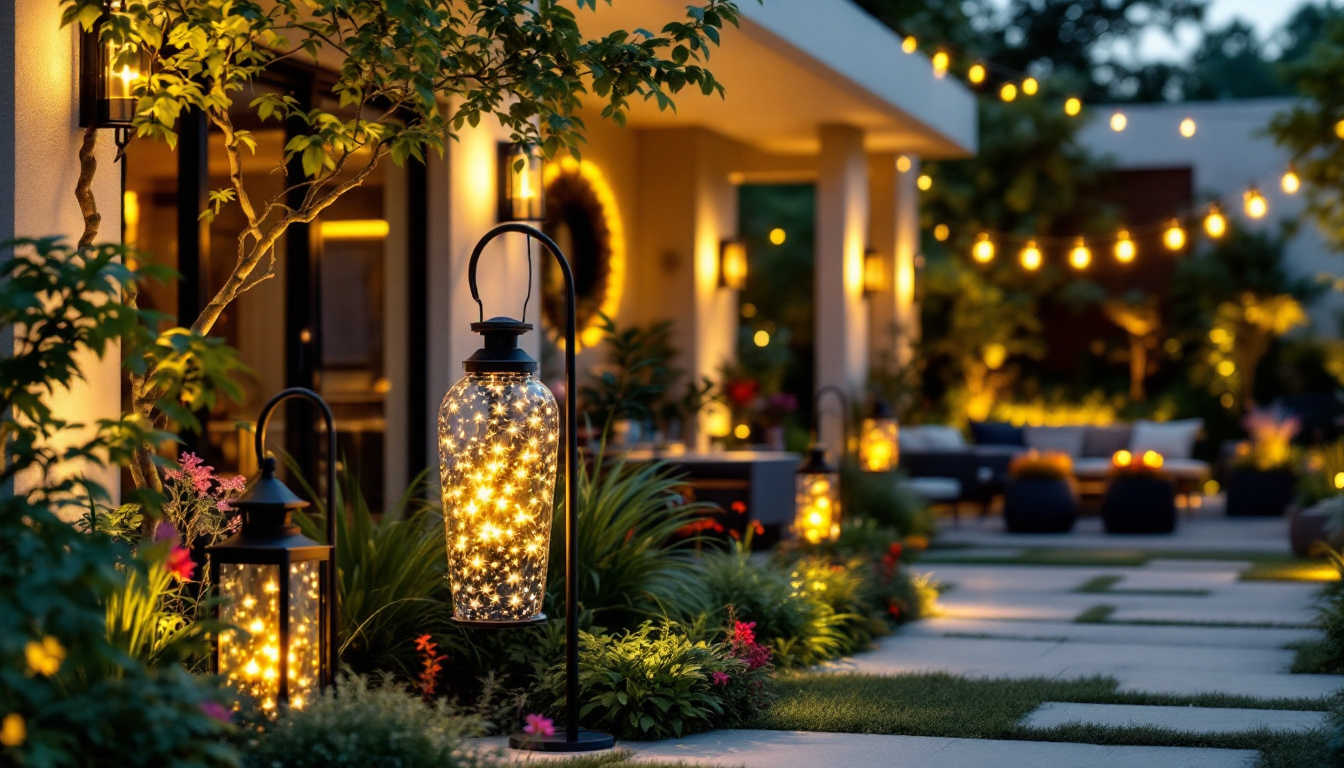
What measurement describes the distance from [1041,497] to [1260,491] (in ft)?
8.94

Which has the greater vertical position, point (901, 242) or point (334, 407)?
point (901, 242)

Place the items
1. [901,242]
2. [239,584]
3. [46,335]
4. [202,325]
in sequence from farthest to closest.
A: [901,242]
[202,325]
[239,584]
[46,335]

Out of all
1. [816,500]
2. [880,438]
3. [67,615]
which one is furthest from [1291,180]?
Answer: [67,615]

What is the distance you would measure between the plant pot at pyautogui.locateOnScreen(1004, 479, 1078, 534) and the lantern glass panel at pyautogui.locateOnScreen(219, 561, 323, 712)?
33.1ft

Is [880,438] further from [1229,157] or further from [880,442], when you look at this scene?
[1229,157]

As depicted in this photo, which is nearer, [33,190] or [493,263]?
[33,190]

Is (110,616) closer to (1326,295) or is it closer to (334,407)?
(334,407)

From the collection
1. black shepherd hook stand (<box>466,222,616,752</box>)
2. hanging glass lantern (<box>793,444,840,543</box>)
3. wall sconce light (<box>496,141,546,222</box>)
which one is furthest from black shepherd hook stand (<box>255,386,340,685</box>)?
hanging glass lantern (<box>793,444,840,543</box>)

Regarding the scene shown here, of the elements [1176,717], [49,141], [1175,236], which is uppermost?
[1175,236]

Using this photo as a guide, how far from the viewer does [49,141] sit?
464 centimetres

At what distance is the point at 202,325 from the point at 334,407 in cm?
483

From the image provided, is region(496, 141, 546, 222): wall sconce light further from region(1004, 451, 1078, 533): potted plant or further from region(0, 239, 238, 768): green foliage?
region(1004, 451, 1078, 533): potted plant

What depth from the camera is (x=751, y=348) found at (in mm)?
15391

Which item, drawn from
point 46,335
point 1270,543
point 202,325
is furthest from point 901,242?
point 46,335
